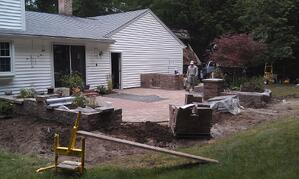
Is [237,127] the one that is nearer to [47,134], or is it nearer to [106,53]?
[47,134]

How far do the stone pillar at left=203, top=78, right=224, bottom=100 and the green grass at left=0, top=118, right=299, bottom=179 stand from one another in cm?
751

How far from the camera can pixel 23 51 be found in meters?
16.9

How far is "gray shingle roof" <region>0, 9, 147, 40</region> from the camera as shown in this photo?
18.0 meters

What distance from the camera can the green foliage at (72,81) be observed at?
18.2 metres

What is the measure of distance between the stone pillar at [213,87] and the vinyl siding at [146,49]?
750 cm

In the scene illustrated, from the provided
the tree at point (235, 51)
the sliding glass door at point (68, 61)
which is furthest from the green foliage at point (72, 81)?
the tree at point (235, 51)

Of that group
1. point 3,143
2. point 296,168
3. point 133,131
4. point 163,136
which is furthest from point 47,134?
point 296,168

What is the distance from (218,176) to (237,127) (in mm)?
4895

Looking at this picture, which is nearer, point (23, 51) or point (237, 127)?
point (237, 127)

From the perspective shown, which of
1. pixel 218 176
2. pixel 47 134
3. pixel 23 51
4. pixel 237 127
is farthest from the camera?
pixel 23 51

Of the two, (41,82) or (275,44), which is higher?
(275,44)

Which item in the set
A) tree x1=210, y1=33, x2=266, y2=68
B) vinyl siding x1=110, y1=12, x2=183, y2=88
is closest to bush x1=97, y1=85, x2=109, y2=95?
vinyl siding x1=110, y1=12, x2=183, y2=88

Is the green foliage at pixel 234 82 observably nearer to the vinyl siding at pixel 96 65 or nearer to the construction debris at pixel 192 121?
the vinyl siding at pixel 96 65

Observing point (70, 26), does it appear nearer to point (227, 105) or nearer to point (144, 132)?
point (227, 105)
